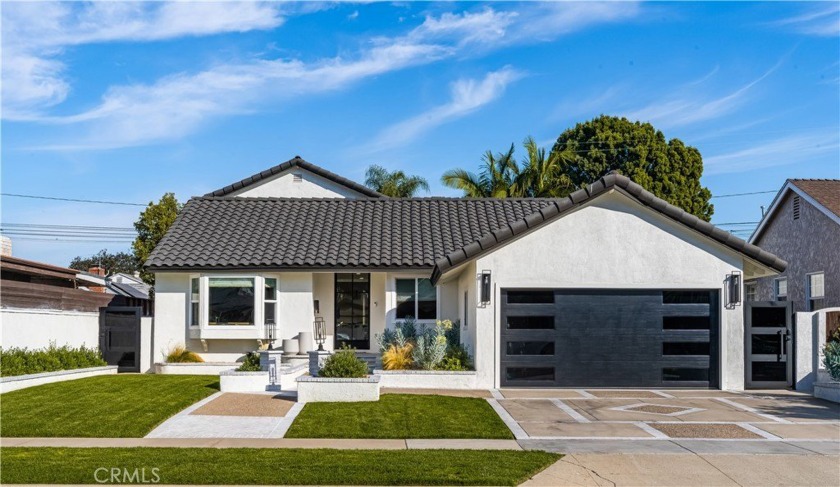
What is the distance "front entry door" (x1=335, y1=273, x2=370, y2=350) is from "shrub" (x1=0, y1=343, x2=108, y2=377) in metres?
6.49

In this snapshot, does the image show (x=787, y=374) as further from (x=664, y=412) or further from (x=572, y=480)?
(x=572, y=480)

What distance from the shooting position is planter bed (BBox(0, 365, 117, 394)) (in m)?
16.1

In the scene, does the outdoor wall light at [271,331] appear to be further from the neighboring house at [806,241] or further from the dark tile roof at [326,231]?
the neighboring house at [806,241]

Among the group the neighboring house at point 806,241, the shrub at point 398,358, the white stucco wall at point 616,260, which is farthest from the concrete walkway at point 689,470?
the neighboring house at point 806,241

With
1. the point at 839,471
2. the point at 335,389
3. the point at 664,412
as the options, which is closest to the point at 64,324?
the point at 335,389

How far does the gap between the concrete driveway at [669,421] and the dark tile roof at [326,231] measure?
256 inches

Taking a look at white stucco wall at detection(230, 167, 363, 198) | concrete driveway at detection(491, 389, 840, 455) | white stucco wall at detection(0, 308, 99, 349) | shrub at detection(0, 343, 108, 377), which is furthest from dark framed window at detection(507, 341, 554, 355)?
white stucco wall at detection(230, 167, 363, 198)

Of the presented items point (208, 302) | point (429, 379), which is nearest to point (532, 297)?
point (429, 379)

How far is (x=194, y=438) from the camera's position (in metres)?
11.7

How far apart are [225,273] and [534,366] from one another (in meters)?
8.81

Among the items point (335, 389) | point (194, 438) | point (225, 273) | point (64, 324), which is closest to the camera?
point (194, 438)

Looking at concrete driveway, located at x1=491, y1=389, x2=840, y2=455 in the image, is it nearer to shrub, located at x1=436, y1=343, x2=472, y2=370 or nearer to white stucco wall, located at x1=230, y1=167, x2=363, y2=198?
shrub, located at x1=436, y1=343, x2=472, y2=370

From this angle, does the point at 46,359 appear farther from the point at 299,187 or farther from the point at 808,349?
the point at 808,349

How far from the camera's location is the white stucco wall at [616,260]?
17328 mm
